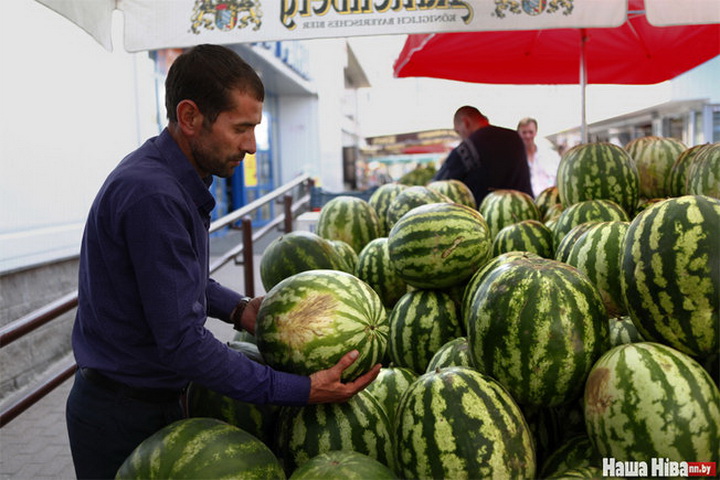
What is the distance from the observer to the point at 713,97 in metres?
13.9

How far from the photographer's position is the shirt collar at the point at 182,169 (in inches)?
68.0

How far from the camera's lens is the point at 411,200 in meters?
3.48

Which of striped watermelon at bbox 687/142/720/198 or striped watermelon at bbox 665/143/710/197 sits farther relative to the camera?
striped watermelon at bbox 665/143/710/197

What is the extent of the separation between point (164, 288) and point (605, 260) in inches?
58.9

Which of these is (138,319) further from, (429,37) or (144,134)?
(144,134)

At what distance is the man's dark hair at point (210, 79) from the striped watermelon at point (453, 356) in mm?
→ 1077

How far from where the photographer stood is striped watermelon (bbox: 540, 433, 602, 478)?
1.64m

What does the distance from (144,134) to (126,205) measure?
626cm

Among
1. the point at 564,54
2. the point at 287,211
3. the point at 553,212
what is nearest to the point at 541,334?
the point at 553,212

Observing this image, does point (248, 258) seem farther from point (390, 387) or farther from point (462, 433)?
point (462, 433)

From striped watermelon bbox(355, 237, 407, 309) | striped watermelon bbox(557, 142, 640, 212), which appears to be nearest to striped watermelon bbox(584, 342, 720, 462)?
striped watermelon bbox(355, 237, 407, 309)

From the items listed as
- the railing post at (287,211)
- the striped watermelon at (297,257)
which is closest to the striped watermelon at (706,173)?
the striped watermelon at (297,257)

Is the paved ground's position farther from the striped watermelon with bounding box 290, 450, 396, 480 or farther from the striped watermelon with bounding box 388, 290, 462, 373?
the striped watermelon with bounding box 290, 450, 396, 480

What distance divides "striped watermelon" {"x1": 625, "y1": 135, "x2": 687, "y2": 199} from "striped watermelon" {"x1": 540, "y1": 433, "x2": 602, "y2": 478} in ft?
6.78
